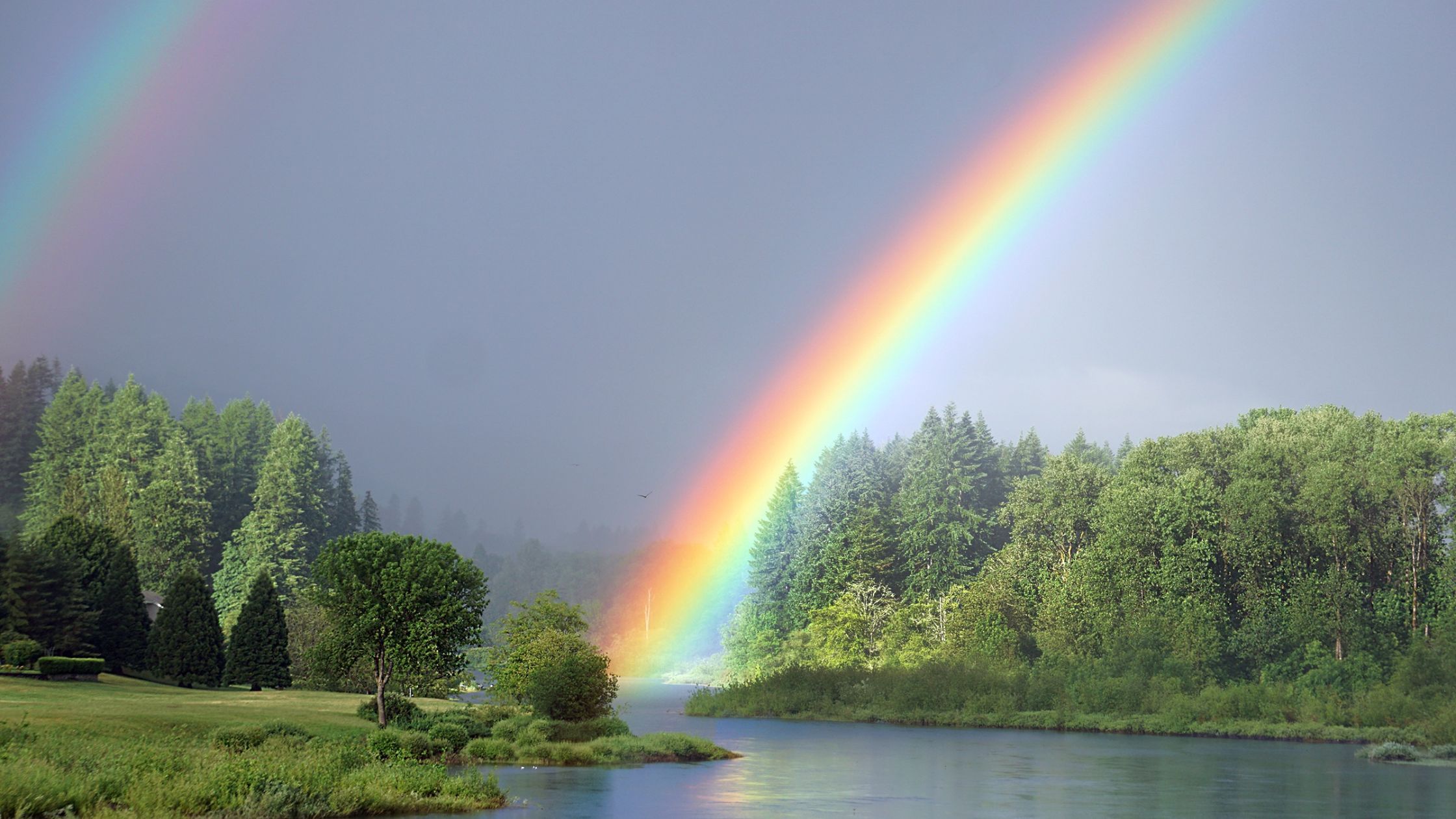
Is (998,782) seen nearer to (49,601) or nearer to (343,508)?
(49,601)

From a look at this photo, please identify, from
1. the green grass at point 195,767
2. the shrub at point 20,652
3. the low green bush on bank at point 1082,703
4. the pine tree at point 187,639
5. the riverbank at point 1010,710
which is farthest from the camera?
the riverbank at point 1010,710

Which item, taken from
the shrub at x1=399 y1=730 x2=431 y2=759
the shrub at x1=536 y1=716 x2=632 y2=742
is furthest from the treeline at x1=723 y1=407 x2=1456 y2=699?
the shrub at x1=399 y1=730 x2=431 y2=759

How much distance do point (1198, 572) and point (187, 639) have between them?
2394 inches

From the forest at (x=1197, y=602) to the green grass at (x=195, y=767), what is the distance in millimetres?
47483

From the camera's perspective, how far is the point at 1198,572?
77.1m

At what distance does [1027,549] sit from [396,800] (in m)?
69.5

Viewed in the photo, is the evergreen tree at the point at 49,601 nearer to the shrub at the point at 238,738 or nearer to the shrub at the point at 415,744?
the shrub at the point at 415,744

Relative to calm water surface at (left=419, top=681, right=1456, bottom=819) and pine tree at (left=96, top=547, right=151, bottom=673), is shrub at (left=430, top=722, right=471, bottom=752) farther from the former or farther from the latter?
pine tree at (left=96, top=547, right=151, bottom=673)

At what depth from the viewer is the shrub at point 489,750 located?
42.8 meters

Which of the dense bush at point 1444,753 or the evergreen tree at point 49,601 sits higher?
the evergreen tree at point 49,601

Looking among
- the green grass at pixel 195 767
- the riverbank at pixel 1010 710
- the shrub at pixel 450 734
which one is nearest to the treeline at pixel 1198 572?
the riverbank at pixel 1010 710

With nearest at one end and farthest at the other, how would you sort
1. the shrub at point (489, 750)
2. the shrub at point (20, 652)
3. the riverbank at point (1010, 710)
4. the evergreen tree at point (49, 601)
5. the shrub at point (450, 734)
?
the shrub at point (450, 734)
the shrub at point (489, 750)
the shrub at point (20, 652)
the evergreen tree at point (49, 601)
the riverbank at point (1010, 710)

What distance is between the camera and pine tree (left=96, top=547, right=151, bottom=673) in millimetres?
60719

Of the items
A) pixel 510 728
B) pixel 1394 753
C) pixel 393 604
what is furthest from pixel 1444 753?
pixel 393 604
